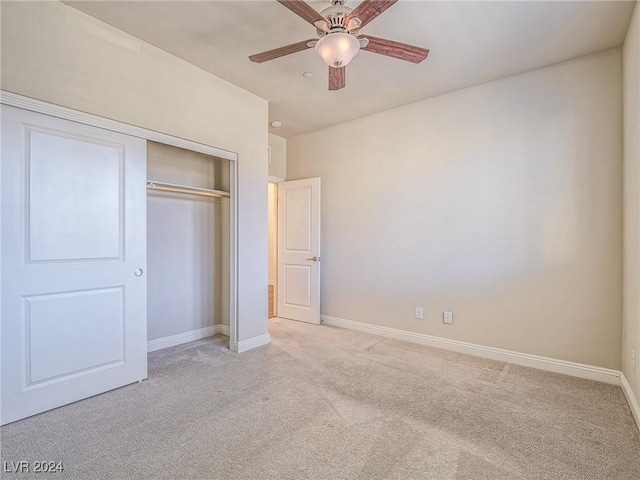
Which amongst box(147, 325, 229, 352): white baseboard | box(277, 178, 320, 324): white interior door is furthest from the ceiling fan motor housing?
box(147, 325, 229, 352): white baseboard

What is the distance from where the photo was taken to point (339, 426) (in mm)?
2094

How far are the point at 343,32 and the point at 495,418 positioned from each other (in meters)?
2.68

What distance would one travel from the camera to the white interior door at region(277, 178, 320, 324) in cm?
467

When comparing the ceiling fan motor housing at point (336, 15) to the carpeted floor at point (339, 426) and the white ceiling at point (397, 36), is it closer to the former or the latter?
the white ceiling at point (397, 36)

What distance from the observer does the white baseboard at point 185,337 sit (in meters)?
3.56

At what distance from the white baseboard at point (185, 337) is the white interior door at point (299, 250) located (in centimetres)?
108

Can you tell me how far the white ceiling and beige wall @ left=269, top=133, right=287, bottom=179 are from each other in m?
1.50

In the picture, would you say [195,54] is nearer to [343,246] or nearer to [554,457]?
[343,246]

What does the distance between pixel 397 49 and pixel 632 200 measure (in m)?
2.02

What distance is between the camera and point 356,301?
4.41 m

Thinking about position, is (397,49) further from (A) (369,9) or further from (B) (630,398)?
(B) (630,398)

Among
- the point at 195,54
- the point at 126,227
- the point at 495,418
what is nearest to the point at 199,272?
the point at 126,227

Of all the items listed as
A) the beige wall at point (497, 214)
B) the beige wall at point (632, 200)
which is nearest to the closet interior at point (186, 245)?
the beige wall at point (497, 214)

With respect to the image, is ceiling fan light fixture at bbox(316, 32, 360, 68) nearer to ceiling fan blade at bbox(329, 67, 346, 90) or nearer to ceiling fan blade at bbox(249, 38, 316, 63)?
ceiling fan blade at bbox(249, 38, 316, 63)
